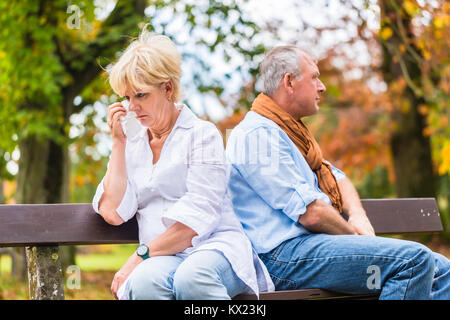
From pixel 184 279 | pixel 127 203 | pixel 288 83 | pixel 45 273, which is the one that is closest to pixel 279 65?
pixel 288 83

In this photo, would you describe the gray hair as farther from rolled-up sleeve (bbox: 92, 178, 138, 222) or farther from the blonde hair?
rolled-up sleeve (bbox: 92, 178, 138, 222)

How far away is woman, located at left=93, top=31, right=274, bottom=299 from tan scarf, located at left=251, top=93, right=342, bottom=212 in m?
0.49

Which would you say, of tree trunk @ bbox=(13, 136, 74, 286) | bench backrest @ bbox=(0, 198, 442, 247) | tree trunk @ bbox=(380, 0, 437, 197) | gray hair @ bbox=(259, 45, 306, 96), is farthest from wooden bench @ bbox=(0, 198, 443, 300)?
tree trunk @ bbox=(380, 0, 437, 197)

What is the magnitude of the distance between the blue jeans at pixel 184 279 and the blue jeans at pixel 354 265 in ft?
1.54

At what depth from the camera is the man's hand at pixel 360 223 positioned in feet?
11.8

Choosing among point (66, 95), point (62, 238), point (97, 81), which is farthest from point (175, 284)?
point (97, 81)

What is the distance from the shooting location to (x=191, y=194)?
119 inches

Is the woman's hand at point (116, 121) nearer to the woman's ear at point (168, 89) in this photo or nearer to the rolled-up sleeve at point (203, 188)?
the woman's ear at point (168, 89)

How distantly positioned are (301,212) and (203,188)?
1.77ft

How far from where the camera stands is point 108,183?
312cm

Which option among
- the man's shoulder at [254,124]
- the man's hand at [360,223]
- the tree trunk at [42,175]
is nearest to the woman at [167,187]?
the man's shoulder at [254,124]

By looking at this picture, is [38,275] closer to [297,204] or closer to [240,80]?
[297,204]

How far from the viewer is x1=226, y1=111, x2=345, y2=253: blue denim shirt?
3.26 m

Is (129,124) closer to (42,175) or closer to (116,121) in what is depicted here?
(116,121)
